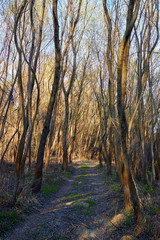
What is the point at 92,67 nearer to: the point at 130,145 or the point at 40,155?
the point at 40,155

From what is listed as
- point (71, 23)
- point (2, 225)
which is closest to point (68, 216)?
point (2, 225)

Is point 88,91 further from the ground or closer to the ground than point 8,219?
further from the ground

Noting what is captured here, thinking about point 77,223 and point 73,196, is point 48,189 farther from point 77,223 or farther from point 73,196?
point 77,223

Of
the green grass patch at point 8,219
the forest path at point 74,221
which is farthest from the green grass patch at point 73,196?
the green grass patch at point 8,219

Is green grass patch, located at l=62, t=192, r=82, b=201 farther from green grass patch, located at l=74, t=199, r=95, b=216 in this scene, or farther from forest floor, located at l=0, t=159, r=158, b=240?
green grass patch, located at l=74, t=199, r=95, b=216

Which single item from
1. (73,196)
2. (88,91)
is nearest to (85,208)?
(73,196)

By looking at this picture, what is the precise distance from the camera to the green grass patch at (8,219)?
4.08m

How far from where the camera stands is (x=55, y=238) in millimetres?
4012

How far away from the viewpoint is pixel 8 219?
443 centimetres

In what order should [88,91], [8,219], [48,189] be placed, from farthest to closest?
[88,91], [48,189], [8,219]

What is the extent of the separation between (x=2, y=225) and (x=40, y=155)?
10.9 ft

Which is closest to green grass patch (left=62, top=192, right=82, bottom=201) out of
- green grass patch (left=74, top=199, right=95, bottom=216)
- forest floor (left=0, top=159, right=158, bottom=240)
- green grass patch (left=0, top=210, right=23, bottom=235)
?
forest floor (left=0, top=159, right=158, bottom=240)

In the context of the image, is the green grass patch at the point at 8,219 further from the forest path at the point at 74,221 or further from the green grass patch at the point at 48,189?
the green grass patch at the point at 48,189

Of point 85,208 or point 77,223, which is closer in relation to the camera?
point 77,223
